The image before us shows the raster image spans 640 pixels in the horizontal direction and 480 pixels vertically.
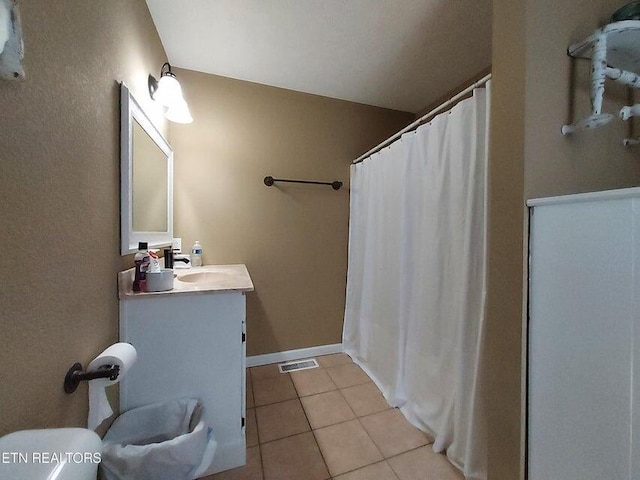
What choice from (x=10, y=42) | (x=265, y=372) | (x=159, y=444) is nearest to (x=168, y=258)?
(x=159, y=444)

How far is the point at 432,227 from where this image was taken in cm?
132

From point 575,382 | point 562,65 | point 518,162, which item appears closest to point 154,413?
point 575,382

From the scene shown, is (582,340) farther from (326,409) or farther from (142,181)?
(142,181)

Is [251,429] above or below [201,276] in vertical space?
below

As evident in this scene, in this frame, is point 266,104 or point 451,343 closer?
point 451,343

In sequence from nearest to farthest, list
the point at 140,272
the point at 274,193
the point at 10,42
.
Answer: the point at 10,42 < the point at 140,272 < the point at 274,193

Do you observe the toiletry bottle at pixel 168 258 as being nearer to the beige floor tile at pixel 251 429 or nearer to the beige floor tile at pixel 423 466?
the beige floor tile at pixel 251 429

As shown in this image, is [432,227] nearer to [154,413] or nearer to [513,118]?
[513,118]

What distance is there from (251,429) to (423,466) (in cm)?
90

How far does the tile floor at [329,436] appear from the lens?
1.12 m

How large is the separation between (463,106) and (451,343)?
1.14 metres

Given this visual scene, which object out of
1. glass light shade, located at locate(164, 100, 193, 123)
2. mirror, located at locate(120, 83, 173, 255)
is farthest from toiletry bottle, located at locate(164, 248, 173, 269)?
glass light shade, located at locate(164, 100, 193, 123)

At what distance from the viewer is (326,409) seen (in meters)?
1.52

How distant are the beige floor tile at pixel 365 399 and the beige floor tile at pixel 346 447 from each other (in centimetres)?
12
